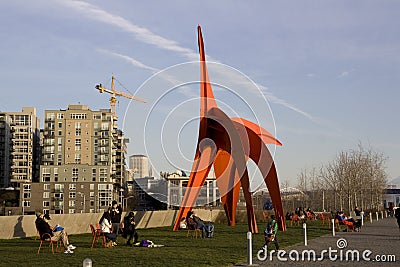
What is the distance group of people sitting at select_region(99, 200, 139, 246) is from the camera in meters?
18.1

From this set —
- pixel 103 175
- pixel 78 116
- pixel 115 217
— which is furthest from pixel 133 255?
pixel 78 116

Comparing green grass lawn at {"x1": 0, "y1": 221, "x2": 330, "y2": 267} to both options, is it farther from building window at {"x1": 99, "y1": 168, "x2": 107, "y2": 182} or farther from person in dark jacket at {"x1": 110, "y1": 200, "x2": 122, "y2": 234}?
building window at {"x1": 99, "y1": 168, "x2": 107, "y2": 182}

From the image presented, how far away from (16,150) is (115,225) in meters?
94.9

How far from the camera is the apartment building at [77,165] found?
89.4 m

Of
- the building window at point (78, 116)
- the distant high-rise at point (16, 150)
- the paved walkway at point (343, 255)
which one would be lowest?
the paved walkway at point (343, 255)

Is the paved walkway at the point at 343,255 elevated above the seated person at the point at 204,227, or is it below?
below

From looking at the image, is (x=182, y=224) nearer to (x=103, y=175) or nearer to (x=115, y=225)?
(x=115, y=225)

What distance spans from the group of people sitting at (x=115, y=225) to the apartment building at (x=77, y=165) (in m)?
69.5

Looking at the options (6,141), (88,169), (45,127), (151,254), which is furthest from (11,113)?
(151,254)

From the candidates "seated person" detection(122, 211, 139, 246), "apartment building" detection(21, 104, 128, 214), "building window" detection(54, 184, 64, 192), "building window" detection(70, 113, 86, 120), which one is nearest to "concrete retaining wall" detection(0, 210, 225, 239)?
"seated person" detection(122, 211, 139, 246)

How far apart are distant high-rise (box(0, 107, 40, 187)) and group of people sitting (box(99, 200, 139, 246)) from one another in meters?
91.2

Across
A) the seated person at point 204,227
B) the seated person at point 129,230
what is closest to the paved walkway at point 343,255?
the seated person at point 204,227

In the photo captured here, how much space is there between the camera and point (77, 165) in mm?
92312

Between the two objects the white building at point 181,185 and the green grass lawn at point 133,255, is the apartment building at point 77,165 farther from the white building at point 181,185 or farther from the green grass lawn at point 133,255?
the green grass lawn at point 133,255
